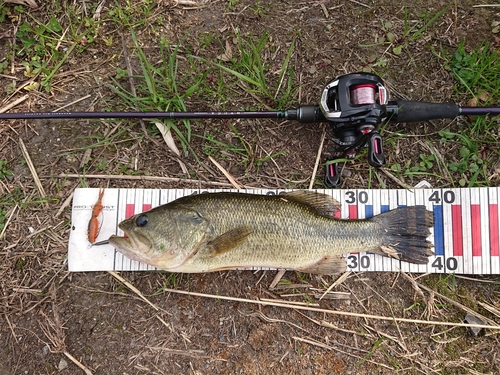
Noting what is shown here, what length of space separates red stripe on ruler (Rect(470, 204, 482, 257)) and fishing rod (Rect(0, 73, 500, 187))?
93 centimetres

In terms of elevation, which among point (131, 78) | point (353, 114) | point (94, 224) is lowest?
point (94, 224)

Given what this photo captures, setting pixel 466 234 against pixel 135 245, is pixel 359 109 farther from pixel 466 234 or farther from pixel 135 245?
pixel 135 245

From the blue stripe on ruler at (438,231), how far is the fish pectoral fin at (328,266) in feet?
3.28

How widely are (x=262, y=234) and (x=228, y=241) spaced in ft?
1.00

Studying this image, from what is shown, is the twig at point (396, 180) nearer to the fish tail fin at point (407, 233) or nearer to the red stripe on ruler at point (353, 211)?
the fish tail fin at point (407, 233)

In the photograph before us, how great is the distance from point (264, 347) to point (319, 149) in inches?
80.7

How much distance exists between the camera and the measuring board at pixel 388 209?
11.8ft

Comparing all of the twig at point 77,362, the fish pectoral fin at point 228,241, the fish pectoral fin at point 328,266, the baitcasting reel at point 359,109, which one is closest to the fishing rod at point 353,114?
the baitcasting reel at point 359,109

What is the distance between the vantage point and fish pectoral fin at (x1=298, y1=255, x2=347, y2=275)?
340 cm

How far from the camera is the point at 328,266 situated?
135 inches

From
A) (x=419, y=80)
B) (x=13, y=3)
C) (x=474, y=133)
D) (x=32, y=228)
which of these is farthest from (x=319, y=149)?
(x=13, y=3)

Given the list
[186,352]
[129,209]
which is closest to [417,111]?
[129,209]

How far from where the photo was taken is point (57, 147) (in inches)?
151

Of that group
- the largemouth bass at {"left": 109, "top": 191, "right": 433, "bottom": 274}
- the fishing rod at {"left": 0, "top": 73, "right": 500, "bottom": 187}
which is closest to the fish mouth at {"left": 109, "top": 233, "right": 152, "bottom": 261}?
the largemouth bass at {"left": 109, "top": 191, "right": 433, "bottom": 274}
